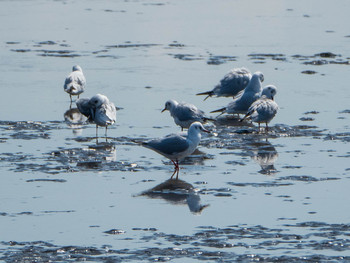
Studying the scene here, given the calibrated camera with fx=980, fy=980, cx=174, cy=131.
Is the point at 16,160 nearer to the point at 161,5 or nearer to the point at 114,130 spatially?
the point at 114,130

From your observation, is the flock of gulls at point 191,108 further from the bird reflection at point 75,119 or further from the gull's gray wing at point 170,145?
the bird reflection at point 75,119

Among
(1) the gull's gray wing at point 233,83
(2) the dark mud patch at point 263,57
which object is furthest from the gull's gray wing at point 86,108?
(2) the dark mud patch at point 263,57

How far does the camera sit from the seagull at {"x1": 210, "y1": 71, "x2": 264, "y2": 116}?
17172mm

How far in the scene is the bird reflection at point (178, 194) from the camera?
11367 millimetres

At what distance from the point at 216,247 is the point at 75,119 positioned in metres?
7.78

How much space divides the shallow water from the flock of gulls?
24 cm

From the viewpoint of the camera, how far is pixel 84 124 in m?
16.5

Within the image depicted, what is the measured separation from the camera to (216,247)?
31.4 feet

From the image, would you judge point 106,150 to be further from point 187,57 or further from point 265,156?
point 187,57

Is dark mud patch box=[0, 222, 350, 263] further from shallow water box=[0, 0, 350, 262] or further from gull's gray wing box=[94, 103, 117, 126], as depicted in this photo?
gull's gray wing box=[94, 103, 117, 126]

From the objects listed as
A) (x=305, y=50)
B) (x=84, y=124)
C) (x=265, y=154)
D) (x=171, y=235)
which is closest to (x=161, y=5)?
(x=305, y=50)

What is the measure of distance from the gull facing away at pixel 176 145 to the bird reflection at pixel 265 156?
987 mm

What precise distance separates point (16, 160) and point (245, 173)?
3187 millimetres

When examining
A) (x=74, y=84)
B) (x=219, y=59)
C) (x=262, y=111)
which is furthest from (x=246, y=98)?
(x=219, y=59)
